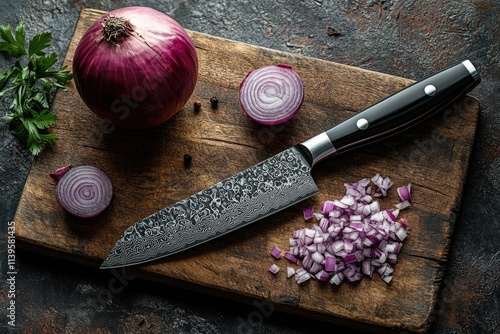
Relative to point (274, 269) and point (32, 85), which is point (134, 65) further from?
point (274, 269)

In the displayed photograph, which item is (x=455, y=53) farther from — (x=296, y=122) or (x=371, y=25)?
(x=296, y=122)

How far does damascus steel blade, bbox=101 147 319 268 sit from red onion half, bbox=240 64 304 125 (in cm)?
19

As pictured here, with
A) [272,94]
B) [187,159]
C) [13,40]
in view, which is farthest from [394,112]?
[13,40]

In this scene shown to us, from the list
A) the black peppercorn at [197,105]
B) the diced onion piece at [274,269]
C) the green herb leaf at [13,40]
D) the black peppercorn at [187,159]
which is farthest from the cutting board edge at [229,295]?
the green herb leaf at [13,40]

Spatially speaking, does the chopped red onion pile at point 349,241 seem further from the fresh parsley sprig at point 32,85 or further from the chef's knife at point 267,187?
the fresh parsley sprig at point 32,85

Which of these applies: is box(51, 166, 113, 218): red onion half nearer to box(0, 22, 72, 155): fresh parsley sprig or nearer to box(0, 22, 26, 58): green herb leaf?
box(0, 22, 72, 155): fresh parsley sprig

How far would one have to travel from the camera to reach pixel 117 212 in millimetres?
2854

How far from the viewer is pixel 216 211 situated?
Result: 2754 millimetres

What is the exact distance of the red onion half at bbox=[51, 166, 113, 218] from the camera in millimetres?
2789

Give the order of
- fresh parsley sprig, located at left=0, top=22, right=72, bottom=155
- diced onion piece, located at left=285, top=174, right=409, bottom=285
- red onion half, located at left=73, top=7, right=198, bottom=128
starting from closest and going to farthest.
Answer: red onion half, located at left=73, top=7, right=198, bottom=128 → diced onion piece, located at left=285, top=174, right=409, bottom=285 → fresh parsley sprig, located at left=0, top=22, right=72, bottom=155

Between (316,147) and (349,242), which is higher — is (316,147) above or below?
above

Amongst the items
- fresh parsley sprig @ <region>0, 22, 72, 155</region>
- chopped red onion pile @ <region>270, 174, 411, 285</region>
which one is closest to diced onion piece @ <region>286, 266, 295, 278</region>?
chopped red onion pile @ <region>270, 174, 411, 285</region>

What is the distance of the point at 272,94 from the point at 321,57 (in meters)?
0.43

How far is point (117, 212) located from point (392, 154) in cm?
124
